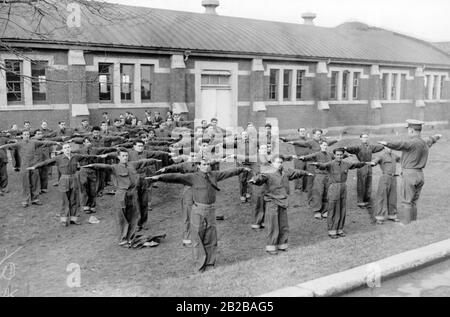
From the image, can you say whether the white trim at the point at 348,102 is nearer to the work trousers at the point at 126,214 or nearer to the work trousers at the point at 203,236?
the work trousers at the point at 126,214

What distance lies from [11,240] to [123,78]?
40.1 feet

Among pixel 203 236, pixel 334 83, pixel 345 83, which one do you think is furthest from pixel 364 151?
pixel 345 83

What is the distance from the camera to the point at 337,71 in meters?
29.3

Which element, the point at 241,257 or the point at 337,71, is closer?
the point at 241,257

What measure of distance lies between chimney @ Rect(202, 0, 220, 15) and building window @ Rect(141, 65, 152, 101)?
1151 centimetres

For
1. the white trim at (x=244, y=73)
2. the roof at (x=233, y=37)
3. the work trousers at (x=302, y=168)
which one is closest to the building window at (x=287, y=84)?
the roof at (x=233, y=37)

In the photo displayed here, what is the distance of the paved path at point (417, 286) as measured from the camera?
630 centimetres

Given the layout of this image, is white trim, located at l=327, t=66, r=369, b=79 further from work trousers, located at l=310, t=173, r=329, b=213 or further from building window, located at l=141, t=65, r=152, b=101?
work trousers, located at l=310, t=173, r=329, b=213

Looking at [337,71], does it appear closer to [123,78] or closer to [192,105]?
[192,105]

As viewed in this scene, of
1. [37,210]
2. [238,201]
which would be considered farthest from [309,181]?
[37,210]

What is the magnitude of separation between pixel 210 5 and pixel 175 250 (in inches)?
988

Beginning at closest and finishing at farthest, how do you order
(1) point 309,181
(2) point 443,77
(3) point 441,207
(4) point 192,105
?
(3) point 441,207, (1) point 309,181, (4) point 192,105, (2) point 443,77

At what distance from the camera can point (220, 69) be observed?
79.5 feet
